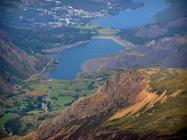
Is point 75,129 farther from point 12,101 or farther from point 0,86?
point 0,86

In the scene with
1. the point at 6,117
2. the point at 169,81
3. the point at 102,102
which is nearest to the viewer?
the point at 169,81

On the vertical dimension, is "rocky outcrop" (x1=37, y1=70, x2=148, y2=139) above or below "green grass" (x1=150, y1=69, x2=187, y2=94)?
below

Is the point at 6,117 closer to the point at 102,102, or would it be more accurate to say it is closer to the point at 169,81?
the point at 102,102

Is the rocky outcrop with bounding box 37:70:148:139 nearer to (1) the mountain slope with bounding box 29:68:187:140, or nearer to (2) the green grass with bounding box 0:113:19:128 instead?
(1) the mountain slope with bounding box 29:68:187:140

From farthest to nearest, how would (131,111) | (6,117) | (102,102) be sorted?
1. (6,117)
2. (102,102)
3. (131,111)

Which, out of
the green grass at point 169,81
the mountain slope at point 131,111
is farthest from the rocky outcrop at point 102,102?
the green grass at point 169,81

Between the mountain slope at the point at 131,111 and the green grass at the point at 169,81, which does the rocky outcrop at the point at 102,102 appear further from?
the green grass at the point at 169,81

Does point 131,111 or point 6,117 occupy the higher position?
point 131,111

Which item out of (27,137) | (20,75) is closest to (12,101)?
(20,75)

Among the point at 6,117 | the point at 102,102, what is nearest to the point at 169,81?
the point at 102,102

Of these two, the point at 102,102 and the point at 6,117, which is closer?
the point at 102,102

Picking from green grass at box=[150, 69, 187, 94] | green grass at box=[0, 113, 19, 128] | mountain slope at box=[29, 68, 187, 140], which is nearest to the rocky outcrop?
mountain slope at box=[29, 68, 187, 140]
